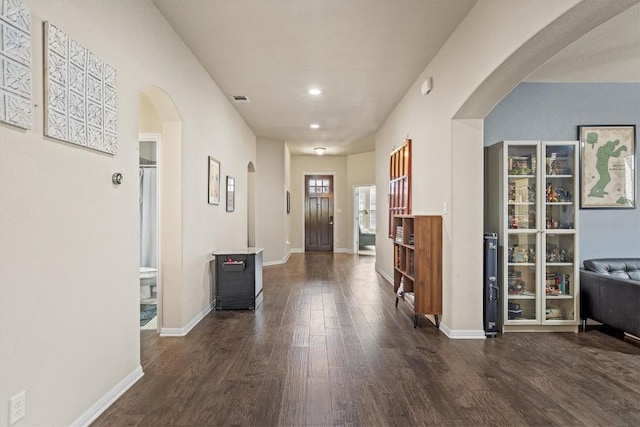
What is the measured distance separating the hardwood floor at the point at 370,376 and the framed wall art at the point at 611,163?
1.54 m

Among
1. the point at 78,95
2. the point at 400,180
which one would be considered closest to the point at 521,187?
the point at 400,180

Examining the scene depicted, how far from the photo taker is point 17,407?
1595 mm

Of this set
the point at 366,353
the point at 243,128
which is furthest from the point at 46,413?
the point at 243,128

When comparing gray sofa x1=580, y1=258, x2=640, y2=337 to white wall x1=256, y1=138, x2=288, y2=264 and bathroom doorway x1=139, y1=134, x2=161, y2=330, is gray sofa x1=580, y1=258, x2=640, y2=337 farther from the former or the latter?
white wall x1=256, y1=138, x2=288, y2=264

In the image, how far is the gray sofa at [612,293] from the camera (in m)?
3.31

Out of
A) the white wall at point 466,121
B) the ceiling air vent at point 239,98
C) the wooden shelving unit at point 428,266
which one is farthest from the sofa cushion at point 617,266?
the ceiling air vent at point 239,98

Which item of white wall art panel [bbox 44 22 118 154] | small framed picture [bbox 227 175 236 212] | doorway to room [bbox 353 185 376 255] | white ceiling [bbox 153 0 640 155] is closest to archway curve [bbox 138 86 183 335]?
white ceiling [bbox 153 0 640 155]

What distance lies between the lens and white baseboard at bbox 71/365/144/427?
2.04 meters

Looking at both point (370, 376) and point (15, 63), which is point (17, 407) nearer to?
point (15, 63)

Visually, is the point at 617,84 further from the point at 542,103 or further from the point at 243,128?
the point at 243,128

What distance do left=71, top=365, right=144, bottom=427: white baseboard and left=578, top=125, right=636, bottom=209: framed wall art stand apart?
4.67 metres

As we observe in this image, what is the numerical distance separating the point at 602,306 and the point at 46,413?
441 centimetres

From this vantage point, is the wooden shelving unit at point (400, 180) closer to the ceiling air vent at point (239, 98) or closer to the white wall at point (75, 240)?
the ceiling air vent at point (239, 98)

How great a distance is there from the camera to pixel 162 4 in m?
2.94
